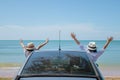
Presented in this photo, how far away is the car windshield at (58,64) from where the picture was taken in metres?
6.00

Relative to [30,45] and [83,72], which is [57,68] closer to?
[83,72]

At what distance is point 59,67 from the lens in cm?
620

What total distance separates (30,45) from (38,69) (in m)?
4.81

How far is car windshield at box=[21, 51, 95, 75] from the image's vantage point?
6000mm

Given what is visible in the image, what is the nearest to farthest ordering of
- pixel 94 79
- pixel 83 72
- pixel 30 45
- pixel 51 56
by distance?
1. pixel 94 79
2. pixel 83 72
3. pixel 51 56
4. pixel 30 45

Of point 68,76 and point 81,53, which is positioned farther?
point 81,53

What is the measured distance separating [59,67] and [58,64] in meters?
0.15

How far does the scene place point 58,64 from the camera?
635 centimetres

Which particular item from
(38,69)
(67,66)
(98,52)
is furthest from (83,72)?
(98,52)

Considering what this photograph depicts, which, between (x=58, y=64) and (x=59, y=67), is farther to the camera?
(x=58, y=64)

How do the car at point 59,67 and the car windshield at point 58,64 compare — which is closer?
the car at point 59,67

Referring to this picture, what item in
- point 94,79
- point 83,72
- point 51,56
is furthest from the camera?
point 51,56

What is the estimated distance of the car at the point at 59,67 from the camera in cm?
571

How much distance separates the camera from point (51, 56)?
666 cm
